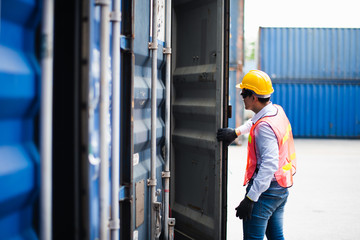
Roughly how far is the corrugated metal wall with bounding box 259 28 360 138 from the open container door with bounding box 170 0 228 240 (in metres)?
15.2

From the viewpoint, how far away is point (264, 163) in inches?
119

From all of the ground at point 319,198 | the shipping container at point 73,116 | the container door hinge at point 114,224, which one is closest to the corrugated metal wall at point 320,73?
the ground at point 319,198

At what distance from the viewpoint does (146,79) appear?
3188mm

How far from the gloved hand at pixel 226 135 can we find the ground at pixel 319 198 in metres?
1.98

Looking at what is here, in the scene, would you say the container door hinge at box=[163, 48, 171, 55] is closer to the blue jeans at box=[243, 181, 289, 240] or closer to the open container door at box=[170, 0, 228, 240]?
the open container door at box=[170, 0, 228, 240]

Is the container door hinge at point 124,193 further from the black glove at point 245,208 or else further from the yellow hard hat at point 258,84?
the yellow hard hat at point 258,84

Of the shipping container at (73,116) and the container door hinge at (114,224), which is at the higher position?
the shipping container at (73,116)

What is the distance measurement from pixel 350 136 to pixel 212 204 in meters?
16.7

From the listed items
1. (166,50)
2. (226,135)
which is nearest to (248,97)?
(226,135)

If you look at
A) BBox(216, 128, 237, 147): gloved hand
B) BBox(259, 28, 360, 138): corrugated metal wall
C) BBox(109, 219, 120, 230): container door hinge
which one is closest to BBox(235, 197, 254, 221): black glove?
BBox(216, 128, 237, 147): gloved hand

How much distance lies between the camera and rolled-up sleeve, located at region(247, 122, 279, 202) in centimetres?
302

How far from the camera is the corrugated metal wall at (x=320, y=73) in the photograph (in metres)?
18.5

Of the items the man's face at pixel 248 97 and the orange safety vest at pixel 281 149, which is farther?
the man's face at pixel 248 97

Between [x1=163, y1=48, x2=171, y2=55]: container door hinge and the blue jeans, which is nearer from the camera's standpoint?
the blue jeans
